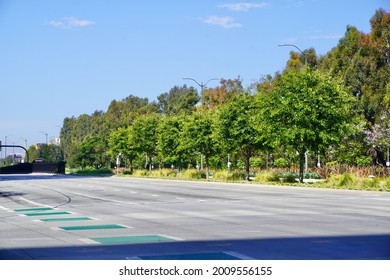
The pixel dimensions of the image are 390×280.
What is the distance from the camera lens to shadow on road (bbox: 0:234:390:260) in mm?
10594

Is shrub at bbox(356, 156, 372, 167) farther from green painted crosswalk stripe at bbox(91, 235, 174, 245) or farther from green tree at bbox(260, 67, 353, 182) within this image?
green painted crosswalk stripe at bbox(91, 235, 174, 245)

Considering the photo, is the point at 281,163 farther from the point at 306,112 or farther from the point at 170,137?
the point at 306,112

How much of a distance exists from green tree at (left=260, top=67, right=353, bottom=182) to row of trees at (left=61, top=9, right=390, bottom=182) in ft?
0.19

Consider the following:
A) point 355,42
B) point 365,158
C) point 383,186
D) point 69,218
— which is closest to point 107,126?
point 355,42

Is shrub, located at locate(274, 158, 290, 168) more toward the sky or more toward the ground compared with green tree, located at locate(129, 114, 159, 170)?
more toward the ground

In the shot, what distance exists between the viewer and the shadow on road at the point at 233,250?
10.6 metres

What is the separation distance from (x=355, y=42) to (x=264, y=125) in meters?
30.1

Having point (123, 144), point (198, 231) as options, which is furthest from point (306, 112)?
point (123, 144)

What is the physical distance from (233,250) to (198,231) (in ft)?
11.0

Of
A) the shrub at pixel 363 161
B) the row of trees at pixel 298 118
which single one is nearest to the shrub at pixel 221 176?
the row of trees at pixel 298 118

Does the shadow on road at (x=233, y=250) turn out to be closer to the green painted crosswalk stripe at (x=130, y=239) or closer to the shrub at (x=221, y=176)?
the green painted crosswalk stripe at (x=130, y=239)

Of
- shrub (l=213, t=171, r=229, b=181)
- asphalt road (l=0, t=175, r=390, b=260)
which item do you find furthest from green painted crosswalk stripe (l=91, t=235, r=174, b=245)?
shrub (l=213, t=171, r=229, b=181)

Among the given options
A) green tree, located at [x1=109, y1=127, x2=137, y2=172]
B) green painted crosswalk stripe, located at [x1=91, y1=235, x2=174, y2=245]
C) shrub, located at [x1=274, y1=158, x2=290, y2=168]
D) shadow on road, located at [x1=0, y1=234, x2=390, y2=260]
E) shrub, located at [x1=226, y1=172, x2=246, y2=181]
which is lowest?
green painted crosswalk stripe, located at [x1=91, y1=235, x2=174, y2=245]

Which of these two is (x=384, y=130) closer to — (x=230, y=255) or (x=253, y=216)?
(x=253, y=216)
